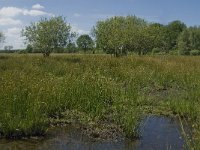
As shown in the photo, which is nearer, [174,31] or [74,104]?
[74,104]

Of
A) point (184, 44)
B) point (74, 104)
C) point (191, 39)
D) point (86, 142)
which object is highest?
point (191, 39)

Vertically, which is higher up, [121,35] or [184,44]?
[121,35]

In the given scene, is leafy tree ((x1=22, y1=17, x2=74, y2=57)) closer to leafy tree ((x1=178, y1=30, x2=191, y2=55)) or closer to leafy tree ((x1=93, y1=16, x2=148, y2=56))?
leafy tree ((x1=93, y1=16, x2=148, y2=56))

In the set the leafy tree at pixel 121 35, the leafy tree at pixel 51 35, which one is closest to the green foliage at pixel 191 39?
the leafy tree at pixel 121 35

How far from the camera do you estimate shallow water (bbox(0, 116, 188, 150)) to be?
7.86 meters

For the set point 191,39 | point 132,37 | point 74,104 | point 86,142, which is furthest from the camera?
point 191,39

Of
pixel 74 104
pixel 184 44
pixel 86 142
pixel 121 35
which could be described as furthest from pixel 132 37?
pixel 86 142

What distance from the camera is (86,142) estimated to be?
824 centimetres

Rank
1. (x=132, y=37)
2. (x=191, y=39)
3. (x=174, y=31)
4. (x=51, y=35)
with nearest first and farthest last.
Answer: (x=51, y=35) → (x=132, y=37) → (x=191, y=39) → (x=174, y=31)

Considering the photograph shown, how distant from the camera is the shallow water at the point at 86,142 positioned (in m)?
7.86

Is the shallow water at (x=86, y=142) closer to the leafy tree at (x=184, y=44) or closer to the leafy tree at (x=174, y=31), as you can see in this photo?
the leafy tree at (x=184, y=44)

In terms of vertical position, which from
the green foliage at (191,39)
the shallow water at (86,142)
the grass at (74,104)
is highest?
the green foliage at (191,39)

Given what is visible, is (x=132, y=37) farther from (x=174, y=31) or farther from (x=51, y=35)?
(x=174, y=31)

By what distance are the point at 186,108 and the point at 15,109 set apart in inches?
184
